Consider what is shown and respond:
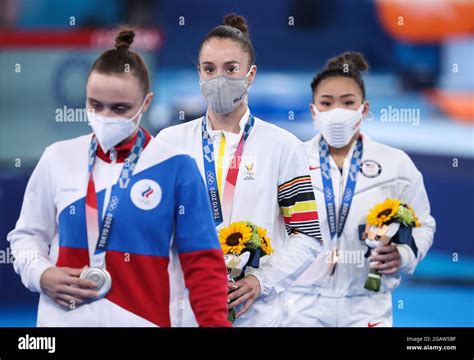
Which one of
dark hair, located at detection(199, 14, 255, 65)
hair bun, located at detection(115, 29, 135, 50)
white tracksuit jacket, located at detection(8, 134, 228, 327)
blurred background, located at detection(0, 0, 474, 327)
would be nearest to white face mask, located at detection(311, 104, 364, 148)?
blurred background, located at detection(0, 0, 474, 327)

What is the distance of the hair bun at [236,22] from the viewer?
13.9 feet

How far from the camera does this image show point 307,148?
15.1 ft

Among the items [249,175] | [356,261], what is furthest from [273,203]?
[356,261]

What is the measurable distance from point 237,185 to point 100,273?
71 centimetres

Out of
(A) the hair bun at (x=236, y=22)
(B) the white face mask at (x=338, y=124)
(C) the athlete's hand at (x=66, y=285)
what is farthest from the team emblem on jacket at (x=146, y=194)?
(B) the white face mask at (x=338, y=124)

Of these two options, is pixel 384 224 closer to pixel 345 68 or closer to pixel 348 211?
pixel 348 211

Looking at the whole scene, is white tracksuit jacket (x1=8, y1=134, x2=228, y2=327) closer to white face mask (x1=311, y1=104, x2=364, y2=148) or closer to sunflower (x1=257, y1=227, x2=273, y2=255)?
sunflower (x1=257, y1=227, x2=273, y2=255)

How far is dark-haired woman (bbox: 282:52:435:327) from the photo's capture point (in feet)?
14.7

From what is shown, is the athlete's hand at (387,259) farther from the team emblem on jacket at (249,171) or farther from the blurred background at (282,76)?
the team emblem on jacket at (249,171)

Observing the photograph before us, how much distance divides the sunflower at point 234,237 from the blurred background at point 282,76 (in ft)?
2.91

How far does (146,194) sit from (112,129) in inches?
11.3
